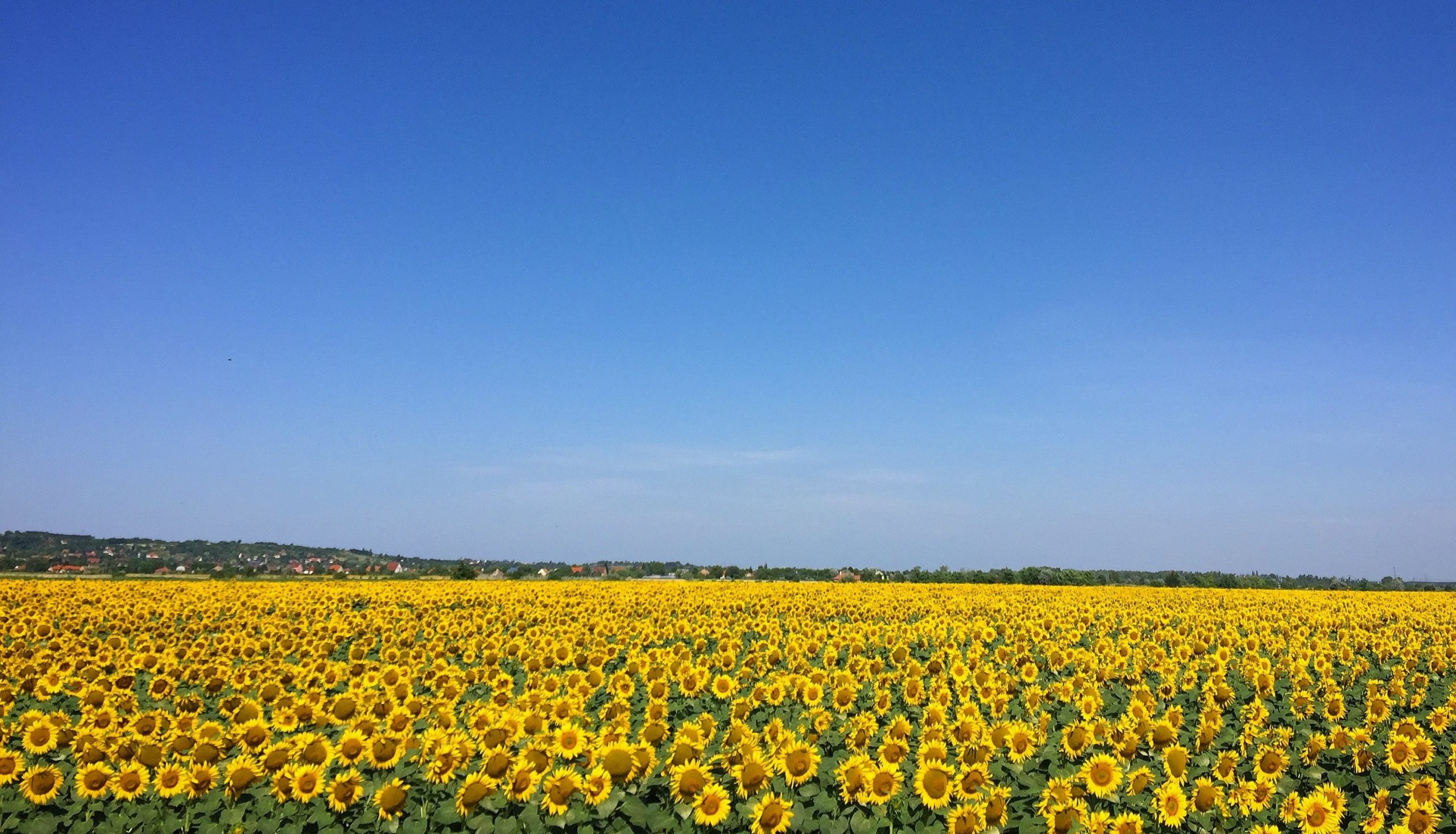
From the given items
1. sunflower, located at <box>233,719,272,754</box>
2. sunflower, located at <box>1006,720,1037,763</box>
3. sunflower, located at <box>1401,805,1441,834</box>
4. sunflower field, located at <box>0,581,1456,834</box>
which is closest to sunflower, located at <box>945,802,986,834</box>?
sunflower field, located at <box>0,581,1456,834</box>

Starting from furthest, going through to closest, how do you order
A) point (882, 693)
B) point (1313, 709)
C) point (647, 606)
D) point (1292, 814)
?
point (647, 606), point (1313, 709), point (882, 693), point (1292, 814)

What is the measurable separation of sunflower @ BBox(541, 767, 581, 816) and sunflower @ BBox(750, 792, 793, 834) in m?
1.58

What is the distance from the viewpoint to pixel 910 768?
8.21m

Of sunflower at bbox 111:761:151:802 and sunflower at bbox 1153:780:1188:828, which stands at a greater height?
sunflower at bbox 1153:780:1188:828

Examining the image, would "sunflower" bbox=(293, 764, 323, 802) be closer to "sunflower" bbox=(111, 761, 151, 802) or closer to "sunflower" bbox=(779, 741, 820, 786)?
"sunflower" bbox=(111, 761, 151, 802)

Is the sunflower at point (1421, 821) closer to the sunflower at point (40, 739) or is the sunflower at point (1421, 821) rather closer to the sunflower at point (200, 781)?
the sunflower at point (200, 781)

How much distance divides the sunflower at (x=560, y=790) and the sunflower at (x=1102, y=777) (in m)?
4.82

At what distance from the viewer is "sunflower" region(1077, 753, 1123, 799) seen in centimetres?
809

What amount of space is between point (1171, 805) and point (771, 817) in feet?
12.3

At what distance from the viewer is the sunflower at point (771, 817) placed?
23.0 ft

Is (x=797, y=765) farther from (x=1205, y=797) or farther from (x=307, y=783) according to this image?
(x=307, y=783)

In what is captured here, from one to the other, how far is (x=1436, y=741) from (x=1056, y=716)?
617cm

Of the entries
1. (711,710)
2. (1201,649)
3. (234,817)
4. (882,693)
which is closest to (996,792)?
(882,693)

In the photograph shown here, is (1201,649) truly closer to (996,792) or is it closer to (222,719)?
(996,792)
